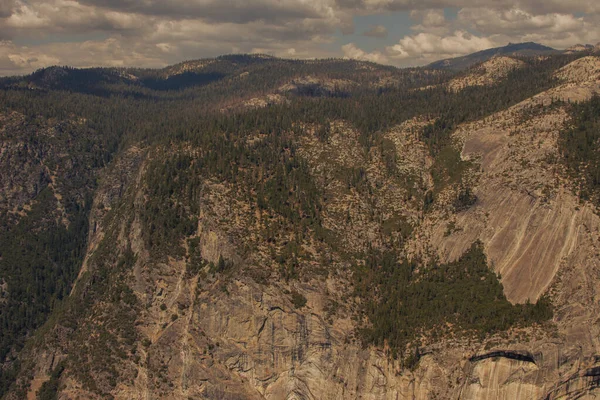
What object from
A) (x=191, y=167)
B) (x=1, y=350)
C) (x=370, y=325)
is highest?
(x=191, y=167)

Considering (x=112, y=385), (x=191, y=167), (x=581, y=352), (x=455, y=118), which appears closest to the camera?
(x=581, y=352)

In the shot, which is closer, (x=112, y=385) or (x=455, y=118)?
(x=112, y=385)

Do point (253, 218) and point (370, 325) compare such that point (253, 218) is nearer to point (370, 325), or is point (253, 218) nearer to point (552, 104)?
point (370, 325)

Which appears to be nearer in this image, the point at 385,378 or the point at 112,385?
the point at 385,378

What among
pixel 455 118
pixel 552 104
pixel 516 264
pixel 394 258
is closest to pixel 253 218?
pixel 394 258

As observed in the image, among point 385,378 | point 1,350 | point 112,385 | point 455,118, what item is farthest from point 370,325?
point 1,350

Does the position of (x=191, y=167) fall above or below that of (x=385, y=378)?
above

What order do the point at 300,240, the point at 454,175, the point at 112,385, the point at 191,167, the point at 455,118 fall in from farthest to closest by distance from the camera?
the point at 455,118
the point at 191,167
the point at 454,175
the point at 300,240
the point at 112,385

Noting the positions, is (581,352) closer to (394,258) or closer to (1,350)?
(394,258)

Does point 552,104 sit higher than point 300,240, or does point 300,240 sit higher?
point 552,104
